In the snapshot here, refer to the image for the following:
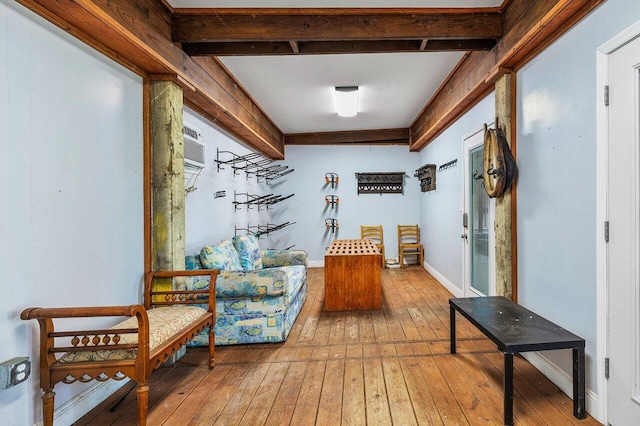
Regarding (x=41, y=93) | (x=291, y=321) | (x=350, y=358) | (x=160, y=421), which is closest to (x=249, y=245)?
(x=291, y=321)

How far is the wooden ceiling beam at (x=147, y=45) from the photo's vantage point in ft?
5.34

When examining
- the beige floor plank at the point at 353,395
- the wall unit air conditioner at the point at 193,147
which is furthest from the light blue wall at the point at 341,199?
the beige floor plank at the point at 353,395

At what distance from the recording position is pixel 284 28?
2.33m

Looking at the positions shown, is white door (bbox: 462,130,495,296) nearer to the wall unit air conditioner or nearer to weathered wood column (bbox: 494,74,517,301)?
weathered wood column (bbox: 494,74,517,301)

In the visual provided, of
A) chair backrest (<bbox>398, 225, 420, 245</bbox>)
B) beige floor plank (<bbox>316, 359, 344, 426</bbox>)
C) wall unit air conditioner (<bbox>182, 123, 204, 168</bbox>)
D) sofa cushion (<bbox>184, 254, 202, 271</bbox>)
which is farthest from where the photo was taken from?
chair backrest (<bbox>398, 225, 420, 245</bbox>)

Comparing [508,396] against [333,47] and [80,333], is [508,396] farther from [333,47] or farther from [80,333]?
[333,47]

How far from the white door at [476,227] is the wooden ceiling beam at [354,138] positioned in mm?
2411

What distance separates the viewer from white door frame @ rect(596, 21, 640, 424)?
1.60m

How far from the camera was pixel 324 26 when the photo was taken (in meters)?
2.33

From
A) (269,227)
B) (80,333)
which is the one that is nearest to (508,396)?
(80,333)

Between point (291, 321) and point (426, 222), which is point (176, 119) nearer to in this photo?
point (291, 321)

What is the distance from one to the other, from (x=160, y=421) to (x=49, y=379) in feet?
1.99

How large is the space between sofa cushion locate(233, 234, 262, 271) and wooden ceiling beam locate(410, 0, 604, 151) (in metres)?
2.89

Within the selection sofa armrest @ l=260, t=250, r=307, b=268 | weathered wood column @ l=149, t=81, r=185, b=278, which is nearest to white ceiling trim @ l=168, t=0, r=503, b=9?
weathered wood column @ l=149, t=81, r=185, b=278
